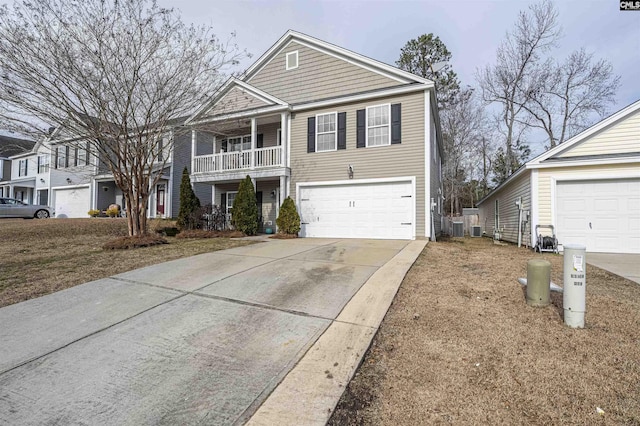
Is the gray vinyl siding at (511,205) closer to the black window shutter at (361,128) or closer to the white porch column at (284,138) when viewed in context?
the black window shutter at (361,128)

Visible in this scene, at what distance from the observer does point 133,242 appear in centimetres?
873

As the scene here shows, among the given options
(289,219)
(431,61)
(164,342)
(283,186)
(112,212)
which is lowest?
(164,342)

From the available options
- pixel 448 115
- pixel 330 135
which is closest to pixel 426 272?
pixel 330 135

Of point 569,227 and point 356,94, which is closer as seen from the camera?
point 569,227

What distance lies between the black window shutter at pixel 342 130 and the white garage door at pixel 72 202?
19.4 m

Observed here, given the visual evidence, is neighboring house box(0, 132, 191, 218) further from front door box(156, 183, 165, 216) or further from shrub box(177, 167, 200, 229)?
shrub box(177, 167, 200, 229)

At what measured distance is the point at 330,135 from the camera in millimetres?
12367

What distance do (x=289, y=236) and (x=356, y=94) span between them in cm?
586

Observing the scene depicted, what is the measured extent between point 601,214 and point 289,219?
9.94 metres

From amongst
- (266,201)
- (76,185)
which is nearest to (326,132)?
(266,201)

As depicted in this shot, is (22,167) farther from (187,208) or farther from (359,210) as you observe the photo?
(359,210)

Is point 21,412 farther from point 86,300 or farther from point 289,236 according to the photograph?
point 289,236

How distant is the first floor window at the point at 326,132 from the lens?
12312 mm

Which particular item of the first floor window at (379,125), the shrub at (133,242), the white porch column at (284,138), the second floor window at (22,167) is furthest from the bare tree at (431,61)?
the second floor window at (22,167)
